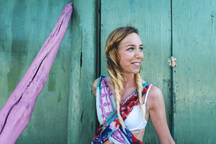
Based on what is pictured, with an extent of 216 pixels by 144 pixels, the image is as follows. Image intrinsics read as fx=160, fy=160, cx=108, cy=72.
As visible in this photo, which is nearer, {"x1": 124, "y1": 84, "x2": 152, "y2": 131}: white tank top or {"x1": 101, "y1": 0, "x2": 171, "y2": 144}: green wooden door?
{"x1": 124, "y1": 84, "x2": 152, "y2": 131}: white tank top

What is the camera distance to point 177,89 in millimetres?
1811

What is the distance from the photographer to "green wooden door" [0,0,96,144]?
5.57ft

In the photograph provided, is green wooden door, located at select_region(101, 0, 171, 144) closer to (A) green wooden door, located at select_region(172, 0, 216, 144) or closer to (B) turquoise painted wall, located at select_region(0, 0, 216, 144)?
(B) turquoise painted wall, located at select_region(0, 0, 216, 144)

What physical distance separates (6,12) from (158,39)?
190cm

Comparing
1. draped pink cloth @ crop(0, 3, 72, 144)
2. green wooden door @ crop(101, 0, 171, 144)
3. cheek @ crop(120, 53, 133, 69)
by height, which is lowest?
draped pink cloth @ crop(0, 3, 72, 144)

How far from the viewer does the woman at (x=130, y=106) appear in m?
1.16

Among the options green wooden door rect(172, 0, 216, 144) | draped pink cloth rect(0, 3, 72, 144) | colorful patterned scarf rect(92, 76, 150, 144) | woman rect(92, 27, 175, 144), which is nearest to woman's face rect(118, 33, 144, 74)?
woman rect(92, 27, 175, 144)

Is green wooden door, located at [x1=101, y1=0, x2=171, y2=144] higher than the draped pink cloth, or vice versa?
green wooden door, located at [x1=101, y1=0, x2=171, y2=144]

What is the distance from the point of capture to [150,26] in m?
1.85

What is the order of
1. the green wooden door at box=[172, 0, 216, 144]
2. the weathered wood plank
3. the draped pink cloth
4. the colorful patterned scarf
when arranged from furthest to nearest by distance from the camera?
the green wooden door at box=[172, 0, 216, 144], the weathered wood plank, the colorful patterned scarf, the draped pink cloth

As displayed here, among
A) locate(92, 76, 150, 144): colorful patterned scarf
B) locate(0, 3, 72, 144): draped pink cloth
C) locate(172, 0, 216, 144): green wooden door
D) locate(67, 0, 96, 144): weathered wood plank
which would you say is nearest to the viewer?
locate(0, 3, 72, 144): draped pink cloth

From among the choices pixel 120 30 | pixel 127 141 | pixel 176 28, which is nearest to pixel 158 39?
pixel 176 28

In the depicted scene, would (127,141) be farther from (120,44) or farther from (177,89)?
(177,89)

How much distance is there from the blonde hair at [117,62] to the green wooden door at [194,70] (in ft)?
2.74
